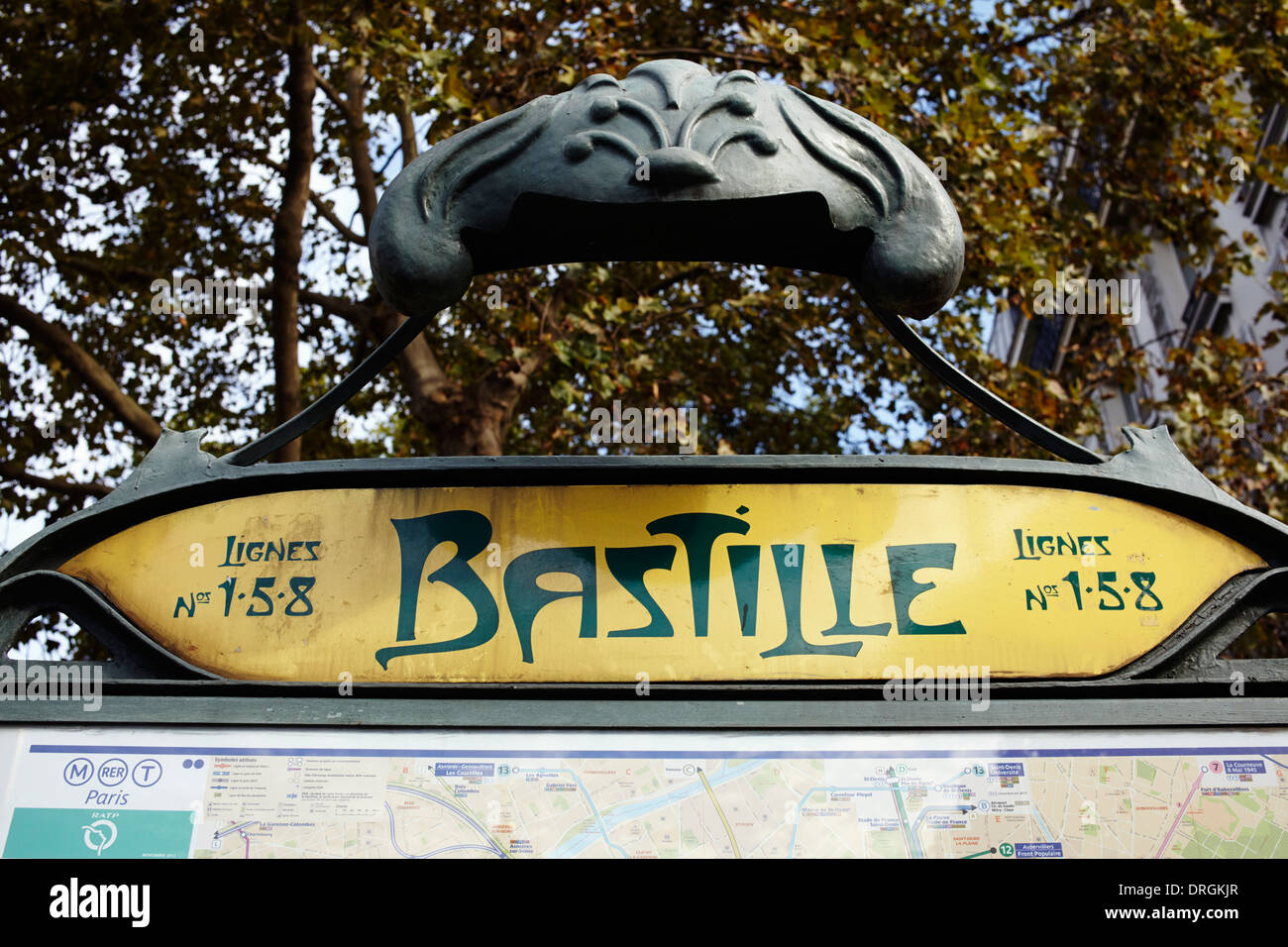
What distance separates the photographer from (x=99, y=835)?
205cm

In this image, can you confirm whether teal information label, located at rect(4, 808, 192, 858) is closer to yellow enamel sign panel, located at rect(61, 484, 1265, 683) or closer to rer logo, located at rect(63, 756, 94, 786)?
rer logo, located at rect(63, 756, 94, 786)

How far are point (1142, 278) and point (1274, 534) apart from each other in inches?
638

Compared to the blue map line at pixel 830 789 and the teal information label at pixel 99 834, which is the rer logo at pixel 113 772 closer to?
the teal information label at pixel 99 834

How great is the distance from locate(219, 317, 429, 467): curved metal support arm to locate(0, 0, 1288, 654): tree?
4340 mm

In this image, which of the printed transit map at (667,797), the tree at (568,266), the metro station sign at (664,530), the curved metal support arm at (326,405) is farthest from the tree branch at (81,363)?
the printed transit map at (667,797)

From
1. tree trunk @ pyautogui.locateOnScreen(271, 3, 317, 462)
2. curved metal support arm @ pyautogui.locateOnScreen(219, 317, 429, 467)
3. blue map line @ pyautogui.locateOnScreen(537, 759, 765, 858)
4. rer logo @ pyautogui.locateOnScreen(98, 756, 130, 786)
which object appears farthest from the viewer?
tree trunk @ pyautogui.locateOnScreen(271, 3, 317, 462)

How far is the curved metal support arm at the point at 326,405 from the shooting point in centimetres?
246

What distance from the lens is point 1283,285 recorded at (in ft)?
29.8

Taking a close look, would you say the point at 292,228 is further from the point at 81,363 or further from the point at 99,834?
the point at 99,834

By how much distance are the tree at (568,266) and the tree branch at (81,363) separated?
2 centimetres

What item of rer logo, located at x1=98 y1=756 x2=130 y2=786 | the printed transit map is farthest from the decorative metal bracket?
rer logo, located at x1=98 y1=756 x2=130 y2=786

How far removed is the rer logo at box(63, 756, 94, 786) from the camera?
6.88 feet

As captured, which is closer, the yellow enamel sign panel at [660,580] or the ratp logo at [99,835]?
the ratp logo at [99,835]

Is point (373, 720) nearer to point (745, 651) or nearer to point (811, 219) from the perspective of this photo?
point (745, 651)
